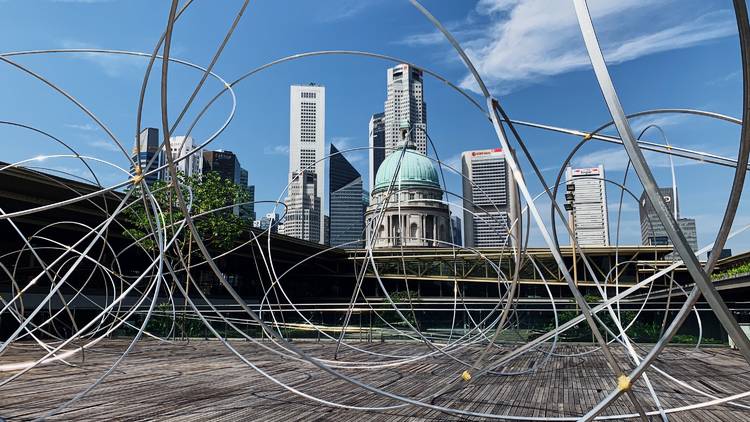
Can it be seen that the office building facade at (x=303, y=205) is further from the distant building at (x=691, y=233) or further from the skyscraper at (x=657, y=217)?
the distant building at (x=691, y=233)

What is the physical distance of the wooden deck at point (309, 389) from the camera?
8086mm

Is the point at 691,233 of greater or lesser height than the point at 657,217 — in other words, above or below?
above

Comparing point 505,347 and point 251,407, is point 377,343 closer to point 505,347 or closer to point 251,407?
point 505,347

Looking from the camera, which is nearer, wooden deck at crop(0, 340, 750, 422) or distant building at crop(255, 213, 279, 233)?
wooden deck at crop(0, 340, 750, 422)

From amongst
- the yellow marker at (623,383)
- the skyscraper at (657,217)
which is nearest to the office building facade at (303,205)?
the skyscraper at (657,217)

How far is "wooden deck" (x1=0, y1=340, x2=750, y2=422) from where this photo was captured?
809 cm

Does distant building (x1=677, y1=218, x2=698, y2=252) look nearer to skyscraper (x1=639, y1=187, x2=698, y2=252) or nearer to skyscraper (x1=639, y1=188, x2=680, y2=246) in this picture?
skyscraper (x1=639, y1=187, x2=698, y2=252)

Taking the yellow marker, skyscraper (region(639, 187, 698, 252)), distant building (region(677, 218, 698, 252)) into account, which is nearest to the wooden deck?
skyscraper (region(639, 187, 698, 252))

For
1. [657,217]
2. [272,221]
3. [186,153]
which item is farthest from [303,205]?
[657,217]

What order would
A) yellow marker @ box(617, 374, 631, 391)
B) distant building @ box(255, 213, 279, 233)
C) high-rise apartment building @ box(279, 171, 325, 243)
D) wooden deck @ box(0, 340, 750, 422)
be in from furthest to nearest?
1. high-rise apartment building @ box(279, 171, 325, 243)
2. distant building @ box(255, 213, 279, 233)
3. wooden deck @ box(0, 340, 750, 422)
4. yellow marker @ box(617, 374, 631, 391)

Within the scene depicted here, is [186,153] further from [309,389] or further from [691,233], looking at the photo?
[691,233]

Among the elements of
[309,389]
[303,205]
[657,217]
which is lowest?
[309,389]

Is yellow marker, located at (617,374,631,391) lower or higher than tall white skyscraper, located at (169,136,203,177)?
lower

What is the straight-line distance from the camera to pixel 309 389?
10.3 m
